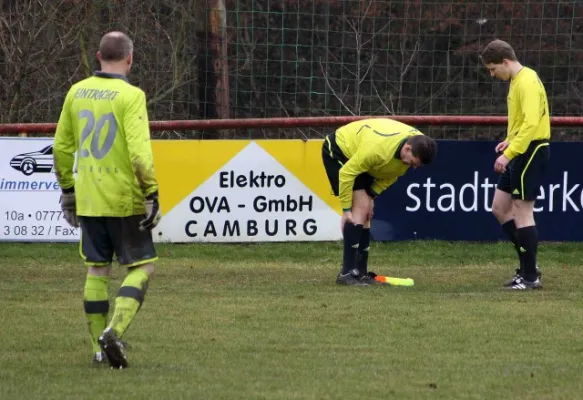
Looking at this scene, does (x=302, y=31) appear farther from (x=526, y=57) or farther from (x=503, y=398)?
(x=503, y=398)

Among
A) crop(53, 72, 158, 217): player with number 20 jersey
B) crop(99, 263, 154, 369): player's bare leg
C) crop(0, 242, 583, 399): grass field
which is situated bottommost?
crop(0, 242, 583, 399): grass field

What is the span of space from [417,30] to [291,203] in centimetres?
312

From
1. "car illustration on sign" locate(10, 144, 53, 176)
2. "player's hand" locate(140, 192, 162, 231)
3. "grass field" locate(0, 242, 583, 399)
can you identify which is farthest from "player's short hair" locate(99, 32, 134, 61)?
"car illustration on sign" locate(10, 144, 53, 176)

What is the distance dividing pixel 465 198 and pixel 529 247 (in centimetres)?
305

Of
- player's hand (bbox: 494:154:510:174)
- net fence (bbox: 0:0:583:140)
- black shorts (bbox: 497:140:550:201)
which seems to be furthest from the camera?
net fence (bbox: 0:0:583:140)

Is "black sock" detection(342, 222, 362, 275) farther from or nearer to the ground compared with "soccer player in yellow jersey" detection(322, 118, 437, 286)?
nearer to the ground

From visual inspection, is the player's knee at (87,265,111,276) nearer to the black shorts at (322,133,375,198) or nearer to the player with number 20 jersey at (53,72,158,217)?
the player with number 20 jersey at (53,72,158,217)

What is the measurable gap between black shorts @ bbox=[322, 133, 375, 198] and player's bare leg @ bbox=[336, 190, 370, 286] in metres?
0.06

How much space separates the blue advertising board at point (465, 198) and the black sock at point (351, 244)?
8.96 ft

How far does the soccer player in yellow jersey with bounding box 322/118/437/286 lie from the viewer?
10.1 m

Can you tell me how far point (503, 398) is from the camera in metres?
6.01

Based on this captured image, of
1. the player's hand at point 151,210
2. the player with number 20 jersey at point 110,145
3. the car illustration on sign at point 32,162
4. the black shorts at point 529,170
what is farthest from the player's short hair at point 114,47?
Result: the car illustration on sign at point 32,162

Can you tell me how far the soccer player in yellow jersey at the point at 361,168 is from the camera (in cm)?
1008

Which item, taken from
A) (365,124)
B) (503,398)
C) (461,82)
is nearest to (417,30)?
(461,82)
